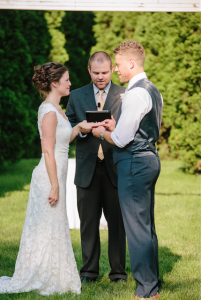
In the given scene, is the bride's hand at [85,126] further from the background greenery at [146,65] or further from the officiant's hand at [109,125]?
the background greenery at [146,65]

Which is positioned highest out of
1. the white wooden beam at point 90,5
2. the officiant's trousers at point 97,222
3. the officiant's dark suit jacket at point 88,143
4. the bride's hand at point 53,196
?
the white wooden beam at point 90,5

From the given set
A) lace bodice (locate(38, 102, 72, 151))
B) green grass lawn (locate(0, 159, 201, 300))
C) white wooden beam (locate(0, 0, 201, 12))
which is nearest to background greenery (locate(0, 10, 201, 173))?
green grass lawn (locate(0, 159, 201, 300))

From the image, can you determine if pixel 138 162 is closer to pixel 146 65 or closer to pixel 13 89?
pixel 13 89

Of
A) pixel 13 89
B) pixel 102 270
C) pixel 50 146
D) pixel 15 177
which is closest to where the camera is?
pixel 50 146

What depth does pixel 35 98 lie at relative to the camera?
1284cm

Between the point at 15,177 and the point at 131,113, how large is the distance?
7.14 metres

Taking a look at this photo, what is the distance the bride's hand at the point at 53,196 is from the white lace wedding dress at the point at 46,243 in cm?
5

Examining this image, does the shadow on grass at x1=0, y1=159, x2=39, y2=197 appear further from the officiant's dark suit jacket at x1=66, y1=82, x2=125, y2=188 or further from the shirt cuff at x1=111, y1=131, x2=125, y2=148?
the shirt cuff at x1=111, y1=131, x2=125, y2=148

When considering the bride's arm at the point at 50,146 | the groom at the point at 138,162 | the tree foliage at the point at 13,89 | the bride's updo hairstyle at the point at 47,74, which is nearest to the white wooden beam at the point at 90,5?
the bride's updo hairstyle at the point at 47,74

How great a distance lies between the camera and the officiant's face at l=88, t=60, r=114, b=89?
3.57 metres

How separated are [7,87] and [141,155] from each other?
7836mm

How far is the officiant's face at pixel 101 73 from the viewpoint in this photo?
11.7 feet

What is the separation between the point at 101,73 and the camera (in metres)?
3.63

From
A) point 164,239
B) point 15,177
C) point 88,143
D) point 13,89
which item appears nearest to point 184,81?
point 13,89
